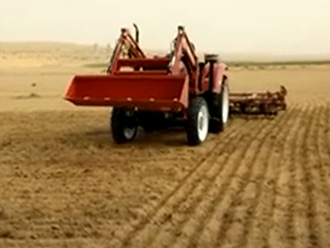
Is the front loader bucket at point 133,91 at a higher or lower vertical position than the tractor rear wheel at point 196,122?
higher

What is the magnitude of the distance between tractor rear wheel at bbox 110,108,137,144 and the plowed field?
26 centimetres

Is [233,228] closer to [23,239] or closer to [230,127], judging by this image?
[23,239]

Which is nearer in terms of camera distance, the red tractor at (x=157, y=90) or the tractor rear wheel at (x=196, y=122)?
the red tractor at (x=157, y=90)

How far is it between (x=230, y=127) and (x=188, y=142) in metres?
2.88

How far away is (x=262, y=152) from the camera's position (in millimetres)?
12375

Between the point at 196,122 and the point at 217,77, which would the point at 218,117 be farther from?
the point at 196,122

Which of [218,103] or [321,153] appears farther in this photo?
[218,103]

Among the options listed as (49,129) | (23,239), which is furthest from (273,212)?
(49,129)

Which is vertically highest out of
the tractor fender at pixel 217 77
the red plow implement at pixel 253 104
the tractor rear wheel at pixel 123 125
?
the tractor fender at pixel 217 77

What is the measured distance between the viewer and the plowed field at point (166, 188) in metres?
7.50

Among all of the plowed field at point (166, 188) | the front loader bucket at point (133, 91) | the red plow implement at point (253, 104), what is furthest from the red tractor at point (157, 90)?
the red plow implement at point (253, 104)

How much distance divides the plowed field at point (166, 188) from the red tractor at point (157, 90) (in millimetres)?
366

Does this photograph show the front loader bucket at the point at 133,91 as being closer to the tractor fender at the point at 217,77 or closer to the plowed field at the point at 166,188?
the plowed field at the point at 166,188

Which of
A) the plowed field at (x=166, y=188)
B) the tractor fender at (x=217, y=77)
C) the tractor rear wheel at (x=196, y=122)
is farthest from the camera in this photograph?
the tractor fender at (x=217, y=77)
